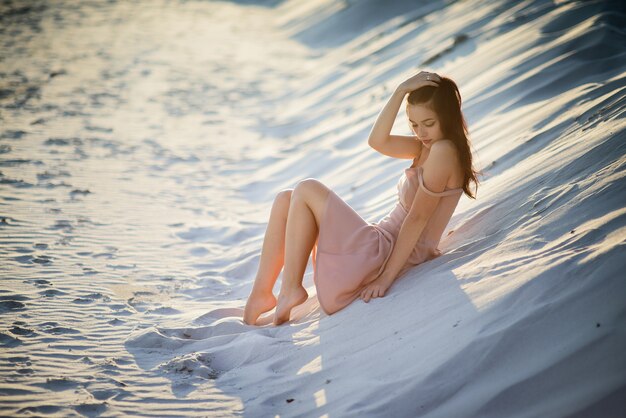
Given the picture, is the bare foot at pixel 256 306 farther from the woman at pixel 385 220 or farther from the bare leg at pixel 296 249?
the bare leg at pixel 296 249

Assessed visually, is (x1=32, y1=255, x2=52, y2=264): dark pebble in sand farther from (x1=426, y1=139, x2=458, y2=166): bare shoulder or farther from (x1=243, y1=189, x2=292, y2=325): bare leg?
(x1=426, y1=139, x2=458, y2=166): bare shoulder

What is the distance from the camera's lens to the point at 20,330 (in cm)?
306

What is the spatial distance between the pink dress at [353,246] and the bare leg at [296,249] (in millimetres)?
95

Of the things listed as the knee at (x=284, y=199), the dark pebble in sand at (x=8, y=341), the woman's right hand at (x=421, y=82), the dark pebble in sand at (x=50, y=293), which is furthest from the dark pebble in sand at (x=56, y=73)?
the woman's right hand at (x=421, y=82)

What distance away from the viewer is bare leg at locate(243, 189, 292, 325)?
3.29m

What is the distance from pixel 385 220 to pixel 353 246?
286 mm

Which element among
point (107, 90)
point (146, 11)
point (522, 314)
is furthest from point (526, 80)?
point (146, 11)

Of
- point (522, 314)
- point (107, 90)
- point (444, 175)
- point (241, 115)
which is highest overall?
point (444, 175)

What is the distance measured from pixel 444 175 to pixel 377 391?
114 cm

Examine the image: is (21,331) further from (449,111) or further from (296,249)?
(449,111)

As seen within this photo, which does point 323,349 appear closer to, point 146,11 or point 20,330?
point 20,330

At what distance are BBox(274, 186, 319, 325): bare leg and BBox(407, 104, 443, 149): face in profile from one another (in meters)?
0.72

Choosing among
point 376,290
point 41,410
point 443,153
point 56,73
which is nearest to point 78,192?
point 41,410

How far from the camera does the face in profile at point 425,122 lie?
9.74ft
